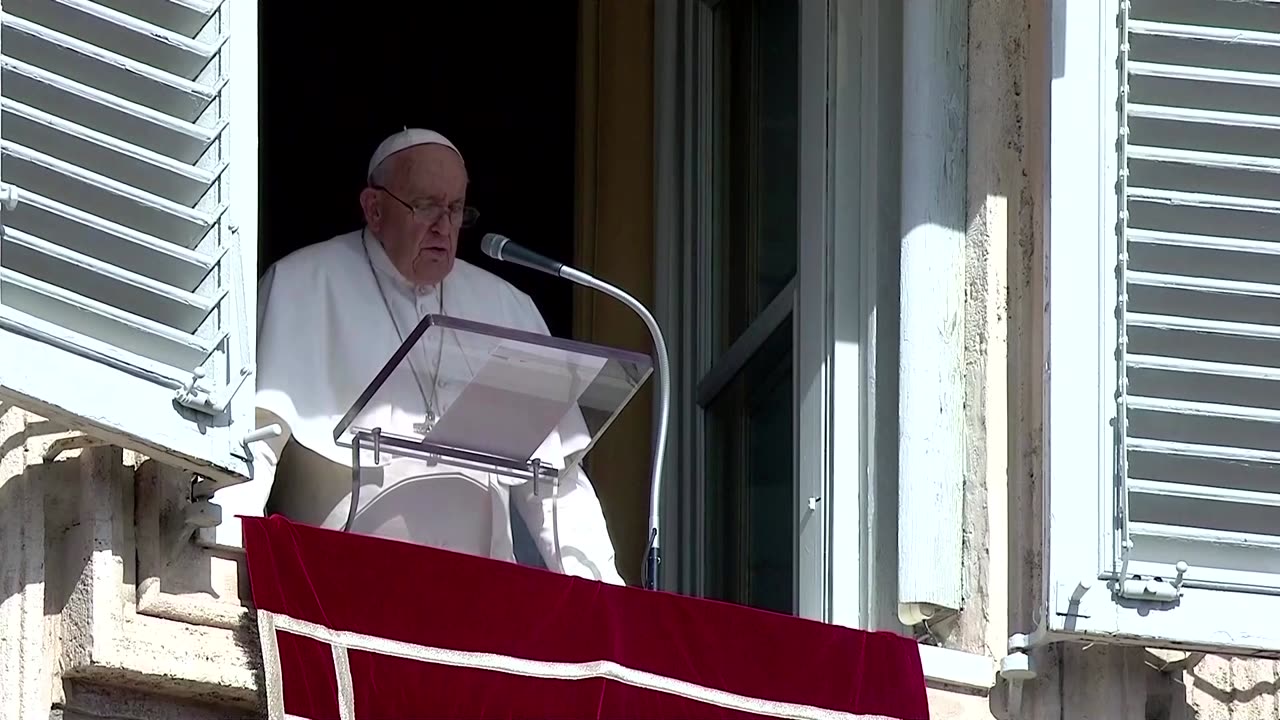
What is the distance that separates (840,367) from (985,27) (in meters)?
0.69

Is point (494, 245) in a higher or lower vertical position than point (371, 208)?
lower

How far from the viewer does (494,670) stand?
610 centimetres

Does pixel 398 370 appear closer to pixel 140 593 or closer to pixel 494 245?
pixel 494 245

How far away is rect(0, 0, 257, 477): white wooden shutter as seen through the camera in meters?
Answer: 5.84

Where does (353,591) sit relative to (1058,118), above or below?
below

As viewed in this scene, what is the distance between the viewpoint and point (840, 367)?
6977mm

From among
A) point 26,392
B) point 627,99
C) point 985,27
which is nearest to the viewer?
point 26,392

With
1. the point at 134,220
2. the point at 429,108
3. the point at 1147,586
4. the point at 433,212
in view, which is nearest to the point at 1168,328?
the point at 1147,586

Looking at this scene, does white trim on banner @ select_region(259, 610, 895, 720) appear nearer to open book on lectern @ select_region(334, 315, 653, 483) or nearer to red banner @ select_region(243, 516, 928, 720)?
red banner @ select_region(243, 516, 928, 720)

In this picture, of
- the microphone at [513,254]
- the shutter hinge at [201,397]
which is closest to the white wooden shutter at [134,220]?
the shutter hinge at [201,397]

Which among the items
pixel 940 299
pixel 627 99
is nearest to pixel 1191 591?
pixel 940 299

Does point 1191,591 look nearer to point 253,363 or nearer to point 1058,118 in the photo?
point 1058,118

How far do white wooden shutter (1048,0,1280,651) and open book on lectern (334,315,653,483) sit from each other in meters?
0.80

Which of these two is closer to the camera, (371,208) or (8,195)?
(8,195)
